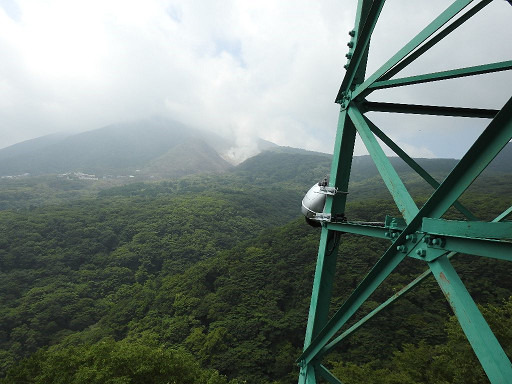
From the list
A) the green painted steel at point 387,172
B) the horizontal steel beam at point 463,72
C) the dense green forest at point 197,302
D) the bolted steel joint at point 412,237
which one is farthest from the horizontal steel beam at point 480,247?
the dense green forest at point 197,302

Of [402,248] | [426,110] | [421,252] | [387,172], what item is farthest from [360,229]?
[426,110]

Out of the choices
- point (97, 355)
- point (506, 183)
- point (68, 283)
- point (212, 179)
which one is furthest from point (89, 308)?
point (212, 179)

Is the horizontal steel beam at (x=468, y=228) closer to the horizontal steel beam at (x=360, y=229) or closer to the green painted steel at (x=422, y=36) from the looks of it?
the horizontal steel beam at (x=360, y=229)

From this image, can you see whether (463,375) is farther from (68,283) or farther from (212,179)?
(212,179)

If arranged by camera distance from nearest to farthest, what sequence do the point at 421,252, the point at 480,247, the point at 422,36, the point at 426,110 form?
the point at 480,247, the point at 421,252, the point at 422,36, the point at 426,110

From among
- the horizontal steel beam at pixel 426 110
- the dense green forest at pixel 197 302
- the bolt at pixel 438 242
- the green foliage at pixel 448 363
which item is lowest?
the dense green forest at pixel 197 302

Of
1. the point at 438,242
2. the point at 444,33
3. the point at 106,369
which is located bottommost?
the point at 106,369

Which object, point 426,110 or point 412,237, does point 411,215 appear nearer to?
point 412,237
